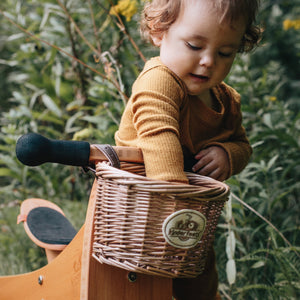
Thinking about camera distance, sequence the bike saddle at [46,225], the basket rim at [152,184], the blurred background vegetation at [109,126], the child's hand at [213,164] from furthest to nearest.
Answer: the blurred background vegetation at [109,126] → the bike saddle at [46,225] → the child's hand at [213,164] → the basket rim at [152,184]

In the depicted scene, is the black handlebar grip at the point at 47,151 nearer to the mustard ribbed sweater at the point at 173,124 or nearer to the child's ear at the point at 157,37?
the mustard ribbed sweater at the point at 173,124

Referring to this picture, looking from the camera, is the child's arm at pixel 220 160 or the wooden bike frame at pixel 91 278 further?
the child's arm at pixel 220 160

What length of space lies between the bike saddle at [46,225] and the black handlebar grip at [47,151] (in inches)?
20.6

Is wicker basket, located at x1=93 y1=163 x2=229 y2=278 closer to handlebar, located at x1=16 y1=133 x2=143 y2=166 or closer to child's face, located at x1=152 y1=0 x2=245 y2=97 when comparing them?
handlebar, located at x1=16 y1=133 x2=143 y2=166

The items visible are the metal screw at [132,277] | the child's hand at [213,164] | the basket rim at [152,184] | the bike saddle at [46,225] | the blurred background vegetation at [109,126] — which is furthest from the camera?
the blurred background vegetation at [109,126]

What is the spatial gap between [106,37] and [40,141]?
7.33 feet

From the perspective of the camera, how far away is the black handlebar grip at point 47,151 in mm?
1035

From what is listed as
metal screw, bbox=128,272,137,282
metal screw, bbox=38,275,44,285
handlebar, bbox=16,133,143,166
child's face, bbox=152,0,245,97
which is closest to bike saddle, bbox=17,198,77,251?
metal screw, bbox=38,275,44,285

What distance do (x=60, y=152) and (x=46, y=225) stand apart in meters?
0.68

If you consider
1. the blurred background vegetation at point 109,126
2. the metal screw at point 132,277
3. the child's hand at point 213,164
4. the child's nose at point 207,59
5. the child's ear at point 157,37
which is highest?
the child's nose at point 207,59

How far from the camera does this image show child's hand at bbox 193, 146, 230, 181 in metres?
1.38

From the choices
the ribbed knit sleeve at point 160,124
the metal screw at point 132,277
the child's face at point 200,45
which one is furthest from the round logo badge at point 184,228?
the child's face at point 200,45

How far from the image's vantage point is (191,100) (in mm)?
1415

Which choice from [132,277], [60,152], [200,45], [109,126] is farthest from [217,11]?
[109,126]
